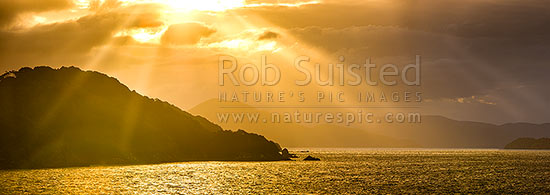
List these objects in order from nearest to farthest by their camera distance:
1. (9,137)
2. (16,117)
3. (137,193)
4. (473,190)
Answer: (137,193)
(473,190)
(9,137)
(16,117)

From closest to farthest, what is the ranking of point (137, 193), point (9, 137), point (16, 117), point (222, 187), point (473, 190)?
point (137, 193) → point (473, 190) → point (222, 187) → point (9, 137) → point (16, 117)

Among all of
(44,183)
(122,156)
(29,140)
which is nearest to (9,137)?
(29,140)

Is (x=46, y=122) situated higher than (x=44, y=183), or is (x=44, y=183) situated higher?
(x=46, y=122)

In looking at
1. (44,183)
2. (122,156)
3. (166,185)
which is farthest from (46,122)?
(166,185)

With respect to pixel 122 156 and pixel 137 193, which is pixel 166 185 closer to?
pixel 137 193

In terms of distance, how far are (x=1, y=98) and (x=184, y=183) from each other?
128 meters

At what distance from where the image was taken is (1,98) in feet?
643

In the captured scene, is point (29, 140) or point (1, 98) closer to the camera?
point (29, 140)

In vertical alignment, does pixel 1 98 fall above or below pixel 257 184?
above

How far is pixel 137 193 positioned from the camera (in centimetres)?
8244

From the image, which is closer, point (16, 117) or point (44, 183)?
point (44, 183)

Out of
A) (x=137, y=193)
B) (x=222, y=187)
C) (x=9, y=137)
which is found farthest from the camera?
(x=9, y=137)

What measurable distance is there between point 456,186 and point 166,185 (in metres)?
54.1

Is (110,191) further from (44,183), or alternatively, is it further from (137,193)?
(44,183)
